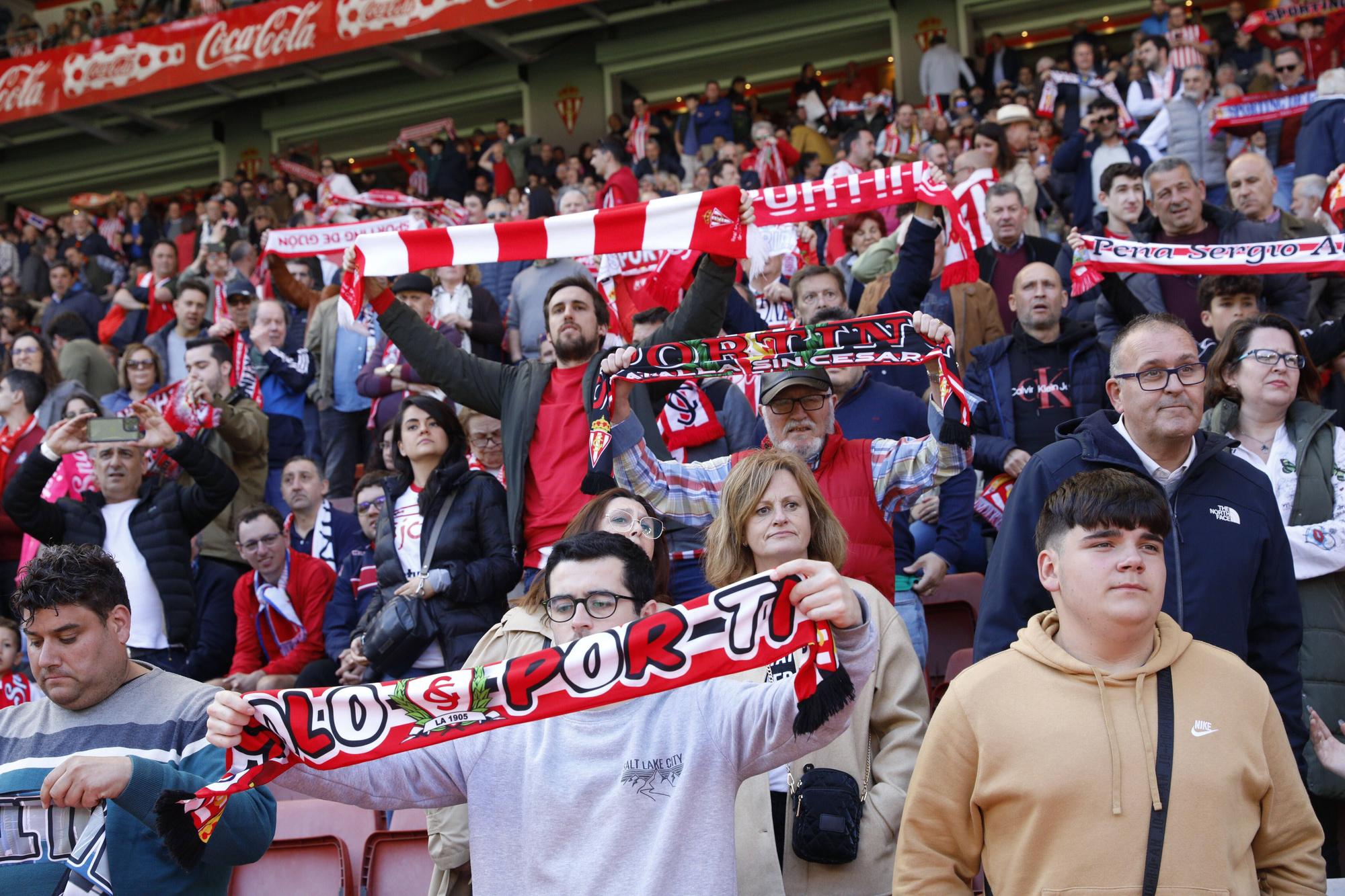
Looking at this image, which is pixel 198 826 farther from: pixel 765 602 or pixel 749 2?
pixel 749 2

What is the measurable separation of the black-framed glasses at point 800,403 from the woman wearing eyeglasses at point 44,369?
5.44 m

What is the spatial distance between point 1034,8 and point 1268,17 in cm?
684

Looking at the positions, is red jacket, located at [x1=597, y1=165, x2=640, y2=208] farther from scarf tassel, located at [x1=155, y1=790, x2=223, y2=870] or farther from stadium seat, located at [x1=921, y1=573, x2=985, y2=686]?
scarf tassel, located at [x1=155, y1=790, x2=223, y2=870]

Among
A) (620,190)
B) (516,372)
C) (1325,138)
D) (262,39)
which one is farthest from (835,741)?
(262,39)

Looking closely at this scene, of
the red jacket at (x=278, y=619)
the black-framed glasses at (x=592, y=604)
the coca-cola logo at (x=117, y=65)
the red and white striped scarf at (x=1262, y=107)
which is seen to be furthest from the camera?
the coca-cola logo at (x=117, y=65)

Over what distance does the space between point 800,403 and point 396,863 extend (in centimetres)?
208

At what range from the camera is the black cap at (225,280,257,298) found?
1040 cm

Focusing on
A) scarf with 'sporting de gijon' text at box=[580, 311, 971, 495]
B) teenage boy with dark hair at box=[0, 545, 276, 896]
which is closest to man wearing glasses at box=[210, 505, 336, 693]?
scarf with 'sporting de gijon' text at box=[580, 311, 971, 495]

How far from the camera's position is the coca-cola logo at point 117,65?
21469mm

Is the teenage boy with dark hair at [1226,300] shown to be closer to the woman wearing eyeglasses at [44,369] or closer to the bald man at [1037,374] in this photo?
the bald man at [1037,374]

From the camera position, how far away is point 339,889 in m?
4.57

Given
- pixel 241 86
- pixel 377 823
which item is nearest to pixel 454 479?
pixel 377 823

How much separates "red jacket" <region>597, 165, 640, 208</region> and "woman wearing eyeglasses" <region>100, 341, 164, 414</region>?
15.7ft

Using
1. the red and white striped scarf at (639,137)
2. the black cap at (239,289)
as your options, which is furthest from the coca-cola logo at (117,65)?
the black cap at (239,289)
